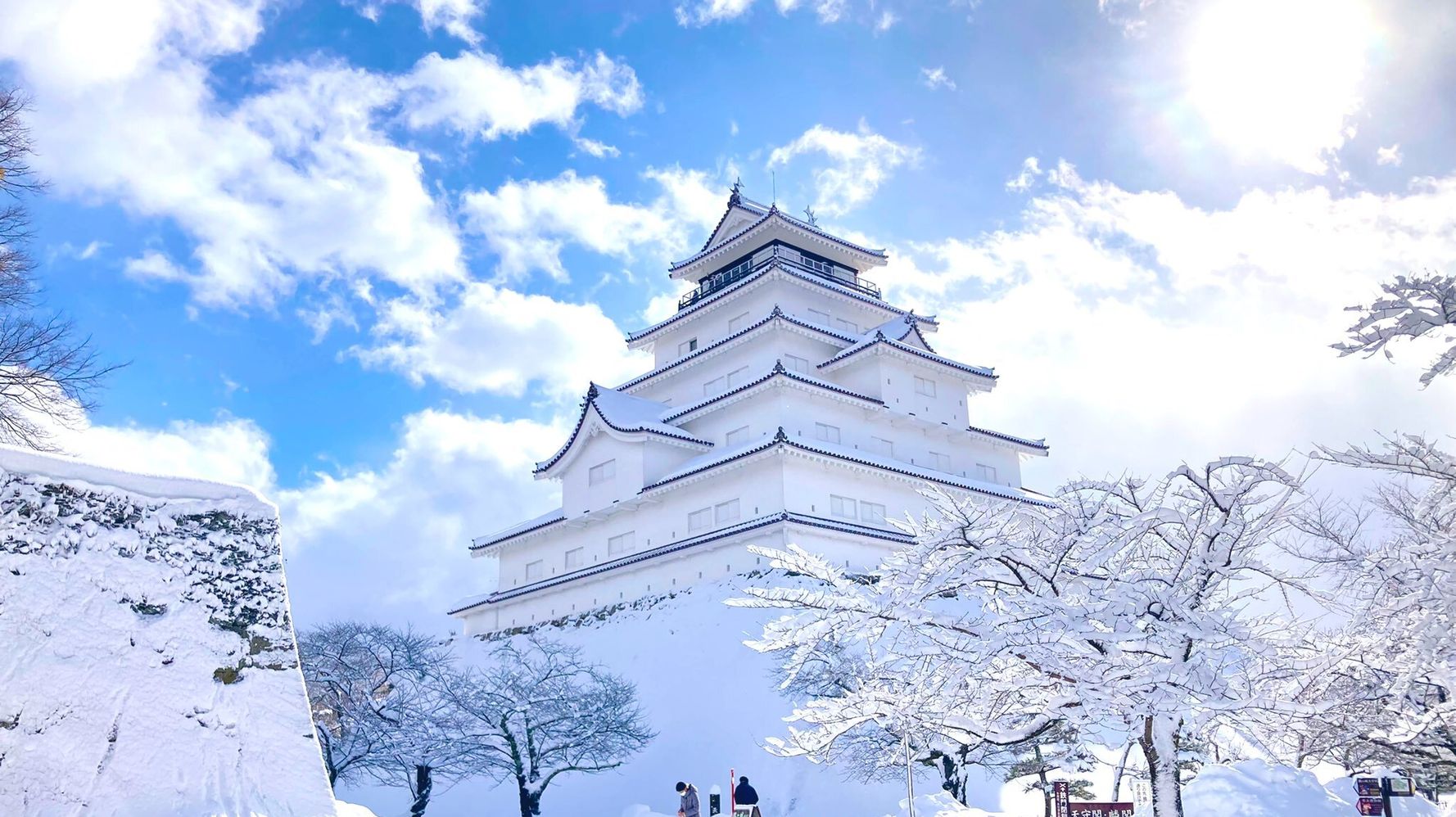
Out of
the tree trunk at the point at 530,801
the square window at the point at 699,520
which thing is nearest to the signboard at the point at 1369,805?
the tree trunk at the point at 530,801

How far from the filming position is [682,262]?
155ft

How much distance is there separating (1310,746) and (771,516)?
19241 mm

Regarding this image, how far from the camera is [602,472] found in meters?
39.5

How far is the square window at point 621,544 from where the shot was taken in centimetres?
3819

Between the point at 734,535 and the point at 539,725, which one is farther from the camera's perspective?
the point at 734,535

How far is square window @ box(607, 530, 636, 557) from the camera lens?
38.2 metres

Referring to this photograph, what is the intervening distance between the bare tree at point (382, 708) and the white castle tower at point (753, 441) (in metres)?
9.90

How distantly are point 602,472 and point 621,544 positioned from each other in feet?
10.0

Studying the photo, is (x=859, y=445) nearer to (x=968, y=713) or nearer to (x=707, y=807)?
(x=707, y=807)

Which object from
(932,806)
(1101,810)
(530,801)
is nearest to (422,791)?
(530,801)

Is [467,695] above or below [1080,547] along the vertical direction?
below

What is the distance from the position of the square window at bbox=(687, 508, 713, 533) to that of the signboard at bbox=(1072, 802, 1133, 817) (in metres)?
20.7

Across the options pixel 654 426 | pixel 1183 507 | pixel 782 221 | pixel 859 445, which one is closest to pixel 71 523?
pixel 1183 507

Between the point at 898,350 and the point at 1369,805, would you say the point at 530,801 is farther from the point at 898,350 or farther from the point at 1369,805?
the point at 898,350
